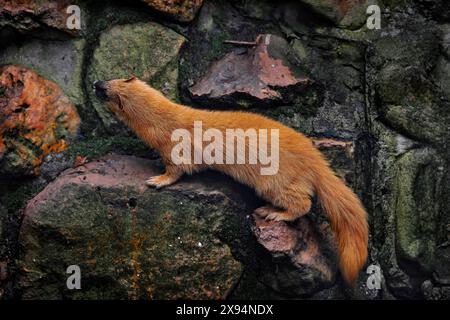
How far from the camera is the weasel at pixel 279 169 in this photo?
4.12 m

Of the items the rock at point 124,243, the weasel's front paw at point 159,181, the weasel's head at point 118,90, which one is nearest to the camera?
the rock at point 124,243

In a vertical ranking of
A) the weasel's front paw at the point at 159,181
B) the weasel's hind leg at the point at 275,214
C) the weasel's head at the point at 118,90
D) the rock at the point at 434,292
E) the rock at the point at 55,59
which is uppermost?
the rock at the point at 55,59

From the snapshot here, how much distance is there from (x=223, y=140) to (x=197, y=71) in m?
0.53

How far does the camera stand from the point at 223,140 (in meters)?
4.23

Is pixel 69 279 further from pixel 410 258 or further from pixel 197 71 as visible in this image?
pixel 410 258

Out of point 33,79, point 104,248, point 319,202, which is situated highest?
point 33,79

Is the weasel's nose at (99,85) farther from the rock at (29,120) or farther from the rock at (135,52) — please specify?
the rock at (29,120)

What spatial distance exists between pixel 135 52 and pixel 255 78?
0.83 meters

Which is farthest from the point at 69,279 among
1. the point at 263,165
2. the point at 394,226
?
the point at 394,226

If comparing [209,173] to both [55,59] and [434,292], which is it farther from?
[434,292]

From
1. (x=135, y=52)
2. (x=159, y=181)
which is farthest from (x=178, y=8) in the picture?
(x=159, y=181)

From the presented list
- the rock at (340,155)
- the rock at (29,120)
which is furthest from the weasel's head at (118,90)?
the rock at (340,155)

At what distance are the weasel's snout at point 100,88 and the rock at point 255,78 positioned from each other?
573 mm

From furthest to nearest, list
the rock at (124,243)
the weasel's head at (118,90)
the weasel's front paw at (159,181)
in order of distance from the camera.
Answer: the weasel's head at (118,90) → the weasel's front paw at (159,181) → the rock at (124,243)
